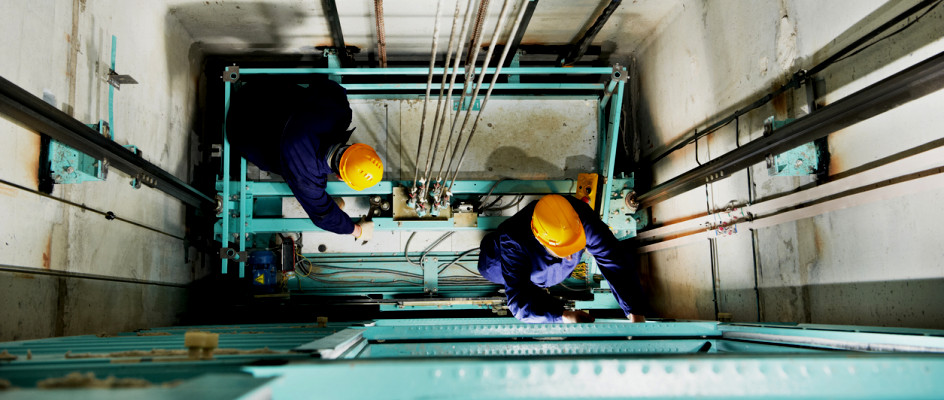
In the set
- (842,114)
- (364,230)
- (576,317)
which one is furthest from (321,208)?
(842,114)

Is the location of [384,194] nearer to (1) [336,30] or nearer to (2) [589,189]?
(1) [336,30]

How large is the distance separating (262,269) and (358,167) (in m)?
1.31

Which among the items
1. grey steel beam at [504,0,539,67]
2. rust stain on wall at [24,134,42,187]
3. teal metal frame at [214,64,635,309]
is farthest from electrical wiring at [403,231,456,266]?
rust stain on wall at [24,134,42,187]

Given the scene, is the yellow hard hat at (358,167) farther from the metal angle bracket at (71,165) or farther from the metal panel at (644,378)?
the metal panel at (644,378)

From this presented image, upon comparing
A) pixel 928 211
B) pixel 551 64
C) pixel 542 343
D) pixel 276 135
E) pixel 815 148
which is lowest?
pixel 542 343

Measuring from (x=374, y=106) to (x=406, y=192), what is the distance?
0.71m

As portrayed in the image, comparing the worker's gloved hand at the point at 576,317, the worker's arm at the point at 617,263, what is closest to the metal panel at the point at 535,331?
the worker's gloved hand at the point at 576,317

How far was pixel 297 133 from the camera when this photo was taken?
297cm

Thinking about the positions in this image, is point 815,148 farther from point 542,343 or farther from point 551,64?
point 551,64

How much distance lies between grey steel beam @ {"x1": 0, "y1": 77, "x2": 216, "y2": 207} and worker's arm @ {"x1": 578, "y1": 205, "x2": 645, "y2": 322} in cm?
234

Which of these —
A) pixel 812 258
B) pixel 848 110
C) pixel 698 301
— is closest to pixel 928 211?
pixel 848 110

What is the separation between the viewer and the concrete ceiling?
3494 mm

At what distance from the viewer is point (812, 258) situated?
2.36 metres

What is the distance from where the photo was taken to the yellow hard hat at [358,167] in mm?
3150
